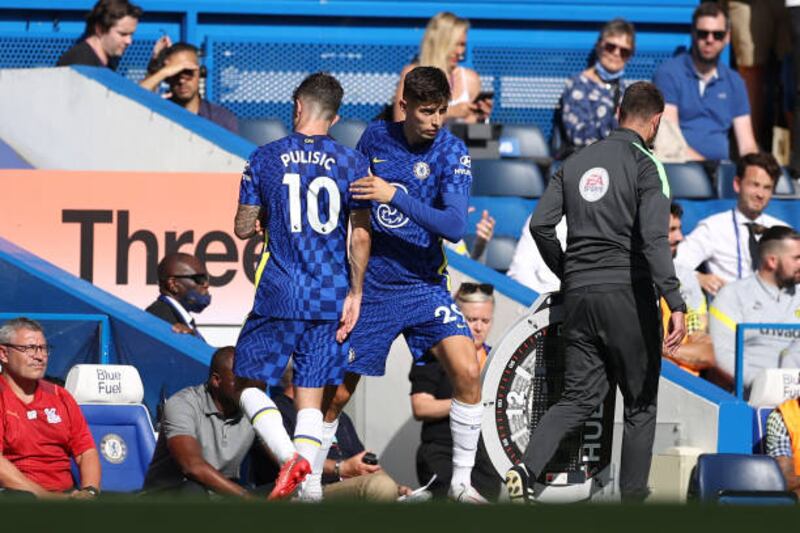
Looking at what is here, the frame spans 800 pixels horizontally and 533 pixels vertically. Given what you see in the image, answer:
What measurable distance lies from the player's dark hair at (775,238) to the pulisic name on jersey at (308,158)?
353cm

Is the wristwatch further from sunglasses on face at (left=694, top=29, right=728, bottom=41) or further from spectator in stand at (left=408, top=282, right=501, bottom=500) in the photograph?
sunglasses on face at (left=694, top=29, right=728, bottom=41)

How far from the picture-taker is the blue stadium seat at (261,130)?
1113 centimetres

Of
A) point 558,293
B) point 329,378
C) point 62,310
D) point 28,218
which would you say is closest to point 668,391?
point 558,293

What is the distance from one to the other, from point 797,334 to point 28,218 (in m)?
4.36

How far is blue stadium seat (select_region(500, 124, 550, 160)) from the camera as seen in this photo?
1143 centimetres

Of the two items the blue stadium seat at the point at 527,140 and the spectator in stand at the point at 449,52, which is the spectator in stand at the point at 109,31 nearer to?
the spectator in stand at the point at 449,52

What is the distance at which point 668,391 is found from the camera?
317 inches

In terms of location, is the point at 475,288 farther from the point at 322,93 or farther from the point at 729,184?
the point at 729,184

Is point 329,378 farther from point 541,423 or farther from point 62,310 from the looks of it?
point 62,310

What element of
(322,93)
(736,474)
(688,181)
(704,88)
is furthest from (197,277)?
(704,88)

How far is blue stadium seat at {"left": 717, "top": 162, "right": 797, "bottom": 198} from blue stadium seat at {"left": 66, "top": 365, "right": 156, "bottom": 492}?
512 centimetres

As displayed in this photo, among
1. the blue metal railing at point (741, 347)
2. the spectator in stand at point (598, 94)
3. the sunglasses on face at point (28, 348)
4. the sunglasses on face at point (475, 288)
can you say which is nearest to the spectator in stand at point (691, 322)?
the blue metal railing at point (741, 347)

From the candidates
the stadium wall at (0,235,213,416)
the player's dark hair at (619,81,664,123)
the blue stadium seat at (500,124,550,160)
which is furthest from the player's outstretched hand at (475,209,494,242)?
the player's dark hair at (619,81,664,123)

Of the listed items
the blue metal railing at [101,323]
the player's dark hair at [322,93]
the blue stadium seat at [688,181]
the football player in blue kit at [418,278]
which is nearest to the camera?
the player's dark hair at [322,93]
